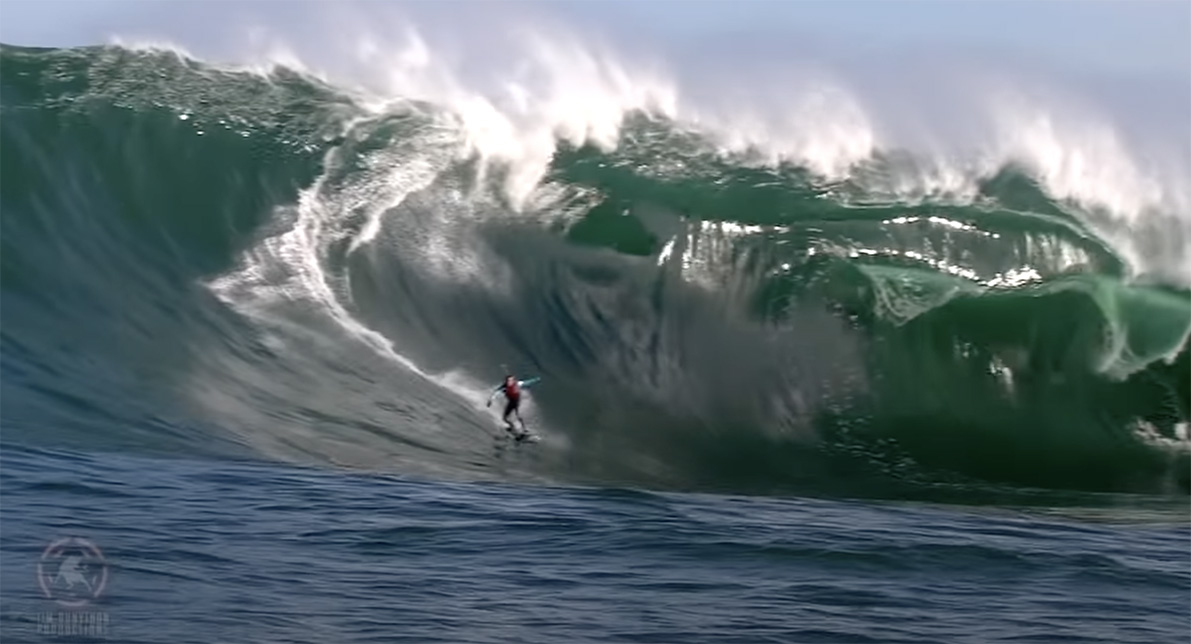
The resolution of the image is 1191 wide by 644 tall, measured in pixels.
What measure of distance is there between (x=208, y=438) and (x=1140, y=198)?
27.7ft

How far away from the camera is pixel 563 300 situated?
38.3 ft

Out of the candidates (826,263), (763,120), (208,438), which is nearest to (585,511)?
(208,438)

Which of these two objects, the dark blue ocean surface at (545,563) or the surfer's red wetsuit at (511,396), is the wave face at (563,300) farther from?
the dark blue ocean surface at (545,563)

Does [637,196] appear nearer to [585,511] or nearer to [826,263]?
[826,263]

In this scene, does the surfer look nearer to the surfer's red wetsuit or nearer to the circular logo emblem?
the surfer's red wetsuit

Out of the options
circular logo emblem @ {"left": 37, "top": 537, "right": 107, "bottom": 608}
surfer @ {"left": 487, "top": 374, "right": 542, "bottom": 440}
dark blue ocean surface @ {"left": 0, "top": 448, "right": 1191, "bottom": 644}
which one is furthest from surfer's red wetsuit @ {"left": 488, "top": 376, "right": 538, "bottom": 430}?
circular logo emblem @ {"left": 37, "top": 537, "right": 107, "bottom": 608}

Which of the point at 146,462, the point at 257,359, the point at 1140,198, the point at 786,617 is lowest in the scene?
the point at 786,617

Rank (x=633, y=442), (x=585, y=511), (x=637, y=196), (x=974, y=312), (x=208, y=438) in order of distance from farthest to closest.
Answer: (x=637, y=196)
(x=974, y=312)
(x=633, y=442)
(x=208, y=438)
(x=585, y=511)

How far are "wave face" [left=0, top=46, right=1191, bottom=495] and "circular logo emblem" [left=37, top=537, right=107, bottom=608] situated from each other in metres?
2.17

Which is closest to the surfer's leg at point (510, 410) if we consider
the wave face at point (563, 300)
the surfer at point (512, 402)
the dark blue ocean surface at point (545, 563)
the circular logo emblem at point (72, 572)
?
the surfer at point (512, 402)

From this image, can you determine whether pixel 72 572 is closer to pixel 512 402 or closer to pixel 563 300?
pixel 512 402

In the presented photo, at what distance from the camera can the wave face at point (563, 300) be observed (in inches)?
394

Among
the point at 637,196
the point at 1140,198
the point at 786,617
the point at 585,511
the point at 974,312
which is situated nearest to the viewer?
the point at 786,617

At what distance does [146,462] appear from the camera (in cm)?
867
